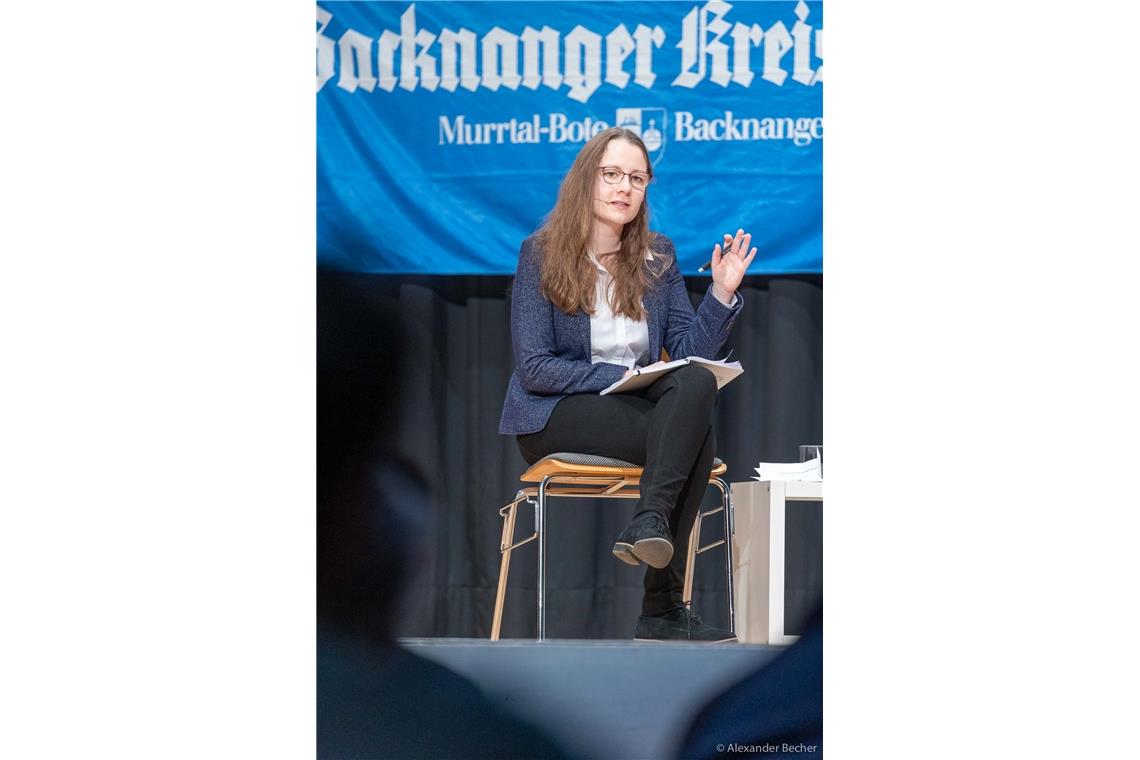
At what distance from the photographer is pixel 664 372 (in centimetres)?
304

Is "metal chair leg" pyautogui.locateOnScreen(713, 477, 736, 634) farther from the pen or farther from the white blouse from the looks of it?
the pen

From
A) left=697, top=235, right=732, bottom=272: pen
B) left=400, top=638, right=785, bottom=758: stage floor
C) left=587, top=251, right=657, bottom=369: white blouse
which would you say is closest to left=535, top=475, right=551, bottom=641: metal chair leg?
left=400, top=638, right=785, bottom=758: stage floor

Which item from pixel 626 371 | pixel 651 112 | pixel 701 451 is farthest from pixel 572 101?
pixel 701 451

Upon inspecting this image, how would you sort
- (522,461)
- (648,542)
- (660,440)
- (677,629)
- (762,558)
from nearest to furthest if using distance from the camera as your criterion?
(648,542)
(660,440)
(677,629)
(762,558)
(522,461)

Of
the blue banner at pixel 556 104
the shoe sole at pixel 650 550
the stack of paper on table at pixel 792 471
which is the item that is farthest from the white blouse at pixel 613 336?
the shoe sole at pixel 650 550

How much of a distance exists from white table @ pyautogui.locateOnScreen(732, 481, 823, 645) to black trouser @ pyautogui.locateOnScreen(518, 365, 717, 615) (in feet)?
0.66

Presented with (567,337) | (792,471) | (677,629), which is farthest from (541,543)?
(792,471)

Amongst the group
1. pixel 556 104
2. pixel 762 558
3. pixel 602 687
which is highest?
pixel 556 104

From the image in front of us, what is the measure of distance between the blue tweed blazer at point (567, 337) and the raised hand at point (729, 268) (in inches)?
1.1

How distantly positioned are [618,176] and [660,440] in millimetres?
699

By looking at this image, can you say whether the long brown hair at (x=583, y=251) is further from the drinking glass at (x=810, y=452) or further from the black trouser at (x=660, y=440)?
the drinking glass at (x=810, y=452)

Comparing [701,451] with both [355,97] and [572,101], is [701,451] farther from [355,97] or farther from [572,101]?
[355,97]

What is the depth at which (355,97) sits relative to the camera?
3299 millimetres

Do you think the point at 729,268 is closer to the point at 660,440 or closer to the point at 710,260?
the point at 710,260
